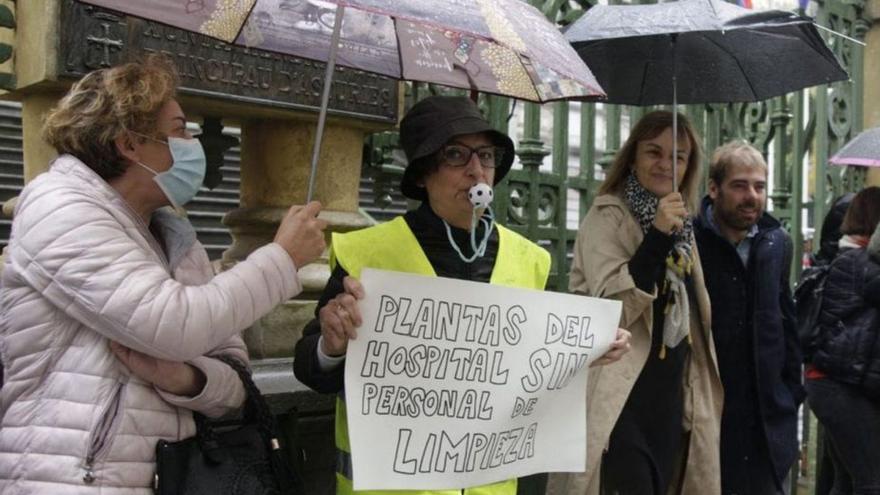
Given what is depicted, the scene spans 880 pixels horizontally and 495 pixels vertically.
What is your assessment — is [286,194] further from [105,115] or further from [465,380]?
[105,115]

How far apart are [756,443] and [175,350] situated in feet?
9.10

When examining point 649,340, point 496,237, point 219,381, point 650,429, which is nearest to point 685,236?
point 649,340

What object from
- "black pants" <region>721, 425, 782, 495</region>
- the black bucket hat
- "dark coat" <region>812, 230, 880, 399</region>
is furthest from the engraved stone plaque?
"dark coat" <region>812, 230, 880, 399</region>

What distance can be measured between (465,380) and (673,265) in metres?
1.19

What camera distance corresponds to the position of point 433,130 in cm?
306

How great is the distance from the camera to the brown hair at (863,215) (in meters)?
5.64

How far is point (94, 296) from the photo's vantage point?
2357 millimetres

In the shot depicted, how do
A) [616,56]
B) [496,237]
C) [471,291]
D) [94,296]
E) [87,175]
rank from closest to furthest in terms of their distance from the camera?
[94,296], [87,175], [471,291], [496,237], [616,56]

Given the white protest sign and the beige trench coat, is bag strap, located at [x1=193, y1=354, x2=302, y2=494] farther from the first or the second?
the beige trench coat

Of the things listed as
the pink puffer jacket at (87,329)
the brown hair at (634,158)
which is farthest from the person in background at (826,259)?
the pink puffer jacket at (87,329)

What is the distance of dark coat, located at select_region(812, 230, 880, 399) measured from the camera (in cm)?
530

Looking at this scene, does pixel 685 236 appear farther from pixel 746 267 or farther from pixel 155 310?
pixel 155 310

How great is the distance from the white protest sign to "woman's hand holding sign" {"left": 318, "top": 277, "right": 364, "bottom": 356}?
0.03m

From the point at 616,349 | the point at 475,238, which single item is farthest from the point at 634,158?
the point at 475,238
